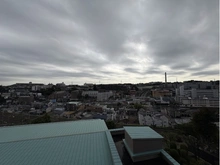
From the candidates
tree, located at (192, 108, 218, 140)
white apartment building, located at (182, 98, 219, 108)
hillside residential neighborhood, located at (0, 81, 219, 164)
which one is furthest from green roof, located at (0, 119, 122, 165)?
white apartment building, located at (182, 98, 219, 108)

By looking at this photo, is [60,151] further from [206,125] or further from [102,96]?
[102,96]

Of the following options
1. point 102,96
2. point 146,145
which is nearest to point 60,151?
point 146,145

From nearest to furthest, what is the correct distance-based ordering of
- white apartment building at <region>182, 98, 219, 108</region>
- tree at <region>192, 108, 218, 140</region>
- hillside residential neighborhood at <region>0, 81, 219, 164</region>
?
hillside residential neighborhood at <region>0, 81, 219, 164</region> → tree at <region>192, 108, 218, 140</region> → white apartment building at <region>182, 98, 219, 108</region>

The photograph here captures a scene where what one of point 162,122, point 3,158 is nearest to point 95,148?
point 3,158

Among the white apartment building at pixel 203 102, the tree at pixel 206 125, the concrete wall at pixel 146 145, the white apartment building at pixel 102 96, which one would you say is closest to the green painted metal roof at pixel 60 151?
the concrete wall at pixel 146 145

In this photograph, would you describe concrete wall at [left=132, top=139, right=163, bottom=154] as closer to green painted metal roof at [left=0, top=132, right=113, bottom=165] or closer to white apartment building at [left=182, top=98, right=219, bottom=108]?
green painted metal roof at [left=0, top=132, right=113, bottom=165]

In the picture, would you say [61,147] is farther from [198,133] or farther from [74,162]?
[198,133]

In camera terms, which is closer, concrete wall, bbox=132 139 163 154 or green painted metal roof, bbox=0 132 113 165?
green painted metal roof, bbox=0 132 113 165

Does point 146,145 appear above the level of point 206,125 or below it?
above

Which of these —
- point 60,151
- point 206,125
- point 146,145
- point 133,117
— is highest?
point 146,145

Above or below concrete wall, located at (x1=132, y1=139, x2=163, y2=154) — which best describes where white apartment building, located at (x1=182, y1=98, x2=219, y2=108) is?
below
